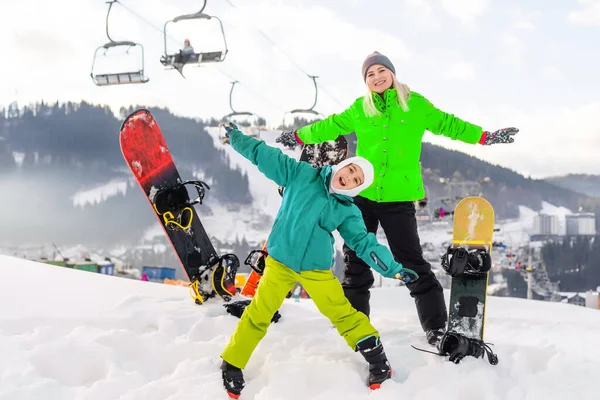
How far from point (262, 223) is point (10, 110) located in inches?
2294

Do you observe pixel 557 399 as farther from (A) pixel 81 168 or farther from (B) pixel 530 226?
(A) pixel 81 168

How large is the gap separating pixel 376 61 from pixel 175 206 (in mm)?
1759

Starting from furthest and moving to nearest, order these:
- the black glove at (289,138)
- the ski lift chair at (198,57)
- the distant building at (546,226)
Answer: the distant building at (546,226), the ski lift chair at (198,57), the black glove at (289,138)

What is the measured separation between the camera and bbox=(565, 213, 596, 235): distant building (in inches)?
2950

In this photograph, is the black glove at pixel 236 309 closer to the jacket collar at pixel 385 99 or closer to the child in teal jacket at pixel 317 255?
the child in teal jacket at pixel 317 255

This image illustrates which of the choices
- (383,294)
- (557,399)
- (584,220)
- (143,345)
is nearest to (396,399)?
(557,399)

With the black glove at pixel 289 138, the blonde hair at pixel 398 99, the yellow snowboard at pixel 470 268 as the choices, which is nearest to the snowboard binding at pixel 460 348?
the yellow snowboard at pixel 470 268

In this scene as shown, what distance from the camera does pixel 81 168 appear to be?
100062 millimetres

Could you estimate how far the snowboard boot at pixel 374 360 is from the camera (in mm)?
2184

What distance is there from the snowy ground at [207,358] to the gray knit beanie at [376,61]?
1481 millimetres

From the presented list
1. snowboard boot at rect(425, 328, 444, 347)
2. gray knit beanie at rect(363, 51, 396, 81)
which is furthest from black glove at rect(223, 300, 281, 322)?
gray knit beanie at rect(363, 51, 396, 81)

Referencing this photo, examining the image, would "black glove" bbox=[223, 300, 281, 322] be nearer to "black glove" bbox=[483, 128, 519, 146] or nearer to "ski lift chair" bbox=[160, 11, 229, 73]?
"black glove" bbox=[483, 128, 519, 146]

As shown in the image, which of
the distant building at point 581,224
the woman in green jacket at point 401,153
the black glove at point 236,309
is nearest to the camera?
the woman in green jacket at point 401,153

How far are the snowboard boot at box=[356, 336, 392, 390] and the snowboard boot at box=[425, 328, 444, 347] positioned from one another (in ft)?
1.65
